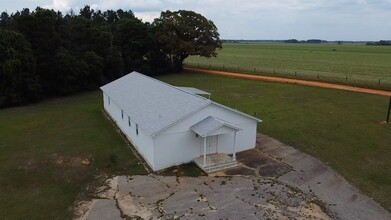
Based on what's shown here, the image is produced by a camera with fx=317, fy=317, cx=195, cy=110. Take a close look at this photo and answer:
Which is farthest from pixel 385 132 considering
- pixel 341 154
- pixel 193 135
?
pixel 193 135

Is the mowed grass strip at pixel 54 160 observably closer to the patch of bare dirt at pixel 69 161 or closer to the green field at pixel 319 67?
the patch of bare dirt at pixel 69 161

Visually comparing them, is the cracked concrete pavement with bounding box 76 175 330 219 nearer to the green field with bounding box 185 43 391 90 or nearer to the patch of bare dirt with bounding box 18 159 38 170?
the patch of bare dirt with bounding box 18 159 38 170

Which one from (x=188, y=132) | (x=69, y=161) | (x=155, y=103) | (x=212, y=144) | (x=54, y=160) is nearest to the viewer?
(x=188, y=132)

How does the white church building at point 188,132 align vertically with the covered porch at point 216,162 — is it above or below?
above

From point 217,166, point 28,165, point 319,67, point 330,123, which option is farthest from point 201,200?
point 319,67

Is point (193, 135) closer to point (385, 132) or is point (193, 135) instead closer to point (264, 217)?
point (264, 217)

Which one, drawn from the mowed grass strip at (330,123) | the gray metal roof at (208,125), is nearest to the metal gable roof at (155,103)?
the gray metal roof at (208,125)

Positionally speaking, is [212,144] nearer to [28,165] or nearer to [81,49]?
[28,165]
